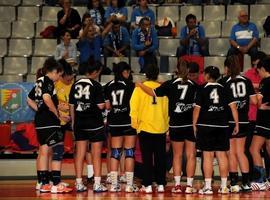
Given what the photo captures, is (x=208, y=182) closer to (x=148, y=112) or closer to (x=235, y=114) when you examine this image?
(x=235, y=114)

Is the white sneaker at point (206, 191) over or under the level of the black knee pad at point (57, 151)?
under

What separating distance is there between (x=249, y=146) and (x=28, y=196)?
3.56 meters

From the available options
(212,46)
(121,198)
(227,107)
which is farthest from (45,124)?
(212,46)

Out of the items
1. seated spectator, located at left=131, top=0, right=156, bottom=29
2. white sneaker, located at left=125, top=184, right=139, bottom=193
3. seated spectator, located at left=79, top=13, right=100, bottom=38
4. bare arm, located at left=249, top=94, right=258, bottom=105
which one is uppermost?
seated spectator, located at left=131, top=0, right=156, bottom=29

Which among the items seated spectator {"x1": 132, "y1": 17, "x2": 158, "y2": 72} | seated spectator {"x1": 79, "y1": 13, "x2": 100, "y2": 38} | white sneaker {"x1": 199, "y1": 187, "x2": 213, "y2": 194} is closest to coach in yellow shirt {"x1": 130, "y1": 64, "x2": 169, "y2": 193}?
white sneaker {"x1": 199, "y1": 187, "x2": 213, "y2": 194}

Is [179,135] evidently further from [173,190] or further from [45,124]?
[45,124]

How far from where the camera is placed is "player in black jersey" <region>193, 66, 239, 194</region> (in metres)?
11.8

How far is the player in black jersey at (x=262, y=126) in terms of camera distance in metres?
12.3

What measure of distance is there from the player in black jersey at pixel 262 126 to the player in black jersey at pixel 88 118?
2265mm

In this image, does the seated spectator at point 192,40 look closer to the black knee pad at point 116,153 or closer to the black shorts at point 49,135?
the black knee pad at point 116,153

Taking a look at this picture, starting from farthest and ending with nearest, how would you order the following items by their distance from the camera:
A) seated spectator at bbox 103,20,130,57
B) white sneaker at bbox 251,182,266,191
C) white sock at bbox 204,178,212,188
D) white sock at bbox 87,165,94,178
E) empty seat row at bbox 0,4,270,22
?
empty seat row at bbox 0,4,270,22 → seated spectator at bbox 103,20,130,57 → white sock at bbox 87,165,94,178 → white sneaker at bbox 251,182,266,191 → white sock at bbox 204,178,212,188

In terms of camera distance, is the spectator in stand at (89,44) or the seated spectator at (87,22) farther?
the spectator in stand at (89,44)

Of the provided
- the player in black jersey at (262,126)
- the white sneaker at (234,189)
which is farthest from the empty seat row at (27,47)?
the white sneaker at (234,189)

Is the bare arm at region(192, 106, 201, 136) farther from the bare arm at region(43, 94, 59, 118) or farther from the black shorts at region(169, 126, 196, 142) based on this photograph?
the bare arm at region(43, 94, 59, 118)
